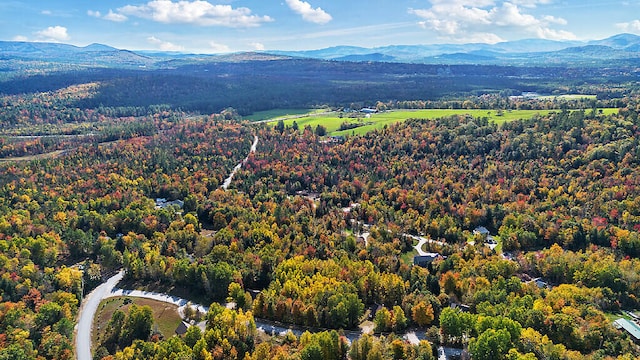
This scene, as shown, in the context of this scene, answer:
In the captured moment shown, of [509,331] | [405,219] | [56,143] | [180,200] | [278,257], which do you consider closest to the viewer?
[509,331]

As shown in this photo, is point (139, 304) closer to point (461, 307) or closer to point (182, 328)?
point (182, 328)

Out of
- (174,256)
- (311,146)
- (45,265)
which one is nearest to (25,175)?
(45,265)

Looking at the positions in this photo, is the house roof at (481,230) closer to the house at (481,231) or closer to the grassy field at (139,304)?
the house at (481,231)

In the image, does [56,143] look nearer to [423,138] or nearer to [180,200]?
[180,200]

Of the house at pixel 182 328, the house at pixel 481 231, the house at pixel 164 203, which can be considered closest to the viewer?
the house at pixel 182 328

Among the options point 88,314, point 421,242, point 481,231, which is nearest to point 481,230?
point 481,231

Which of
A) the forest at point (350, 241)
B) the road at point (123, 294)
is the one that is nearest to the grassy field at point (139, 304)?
the road at point (123, 294)

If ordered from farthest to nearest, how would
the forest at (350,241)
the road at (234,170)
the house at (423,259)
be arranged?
1. the road at (234,170)
2. the house at (423,259)
3. the forest at (350,241)
